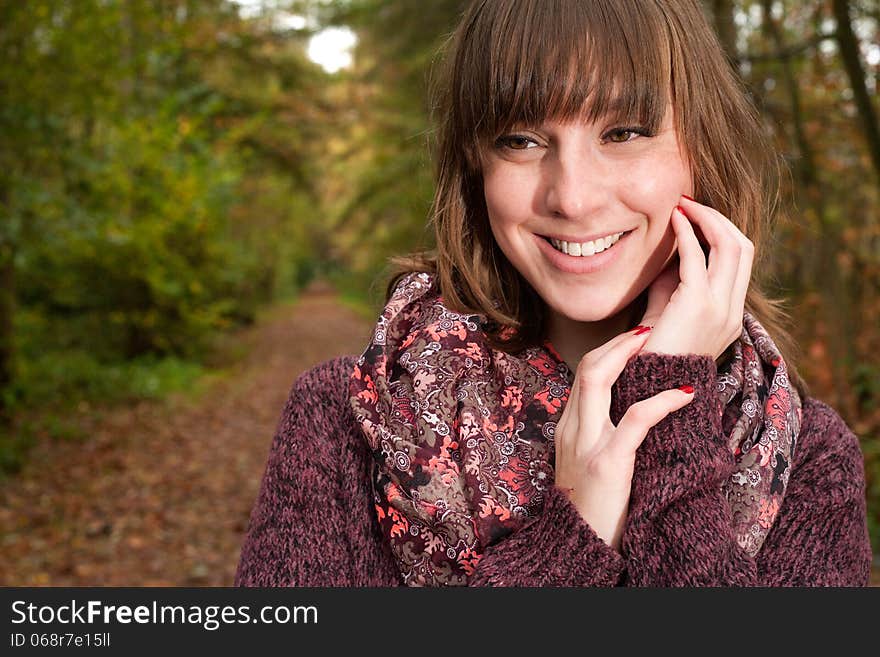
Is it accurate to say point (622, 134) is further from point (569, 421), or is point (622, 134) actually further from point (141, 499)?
point (141, 499)

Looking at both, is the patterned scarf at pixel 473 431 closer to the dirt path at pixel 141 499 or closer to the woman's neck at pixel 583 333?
the woman's neck at pixel 583 333

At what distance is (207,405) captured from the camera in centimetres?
1112

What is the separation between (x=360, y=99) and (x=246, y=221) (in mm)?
4656

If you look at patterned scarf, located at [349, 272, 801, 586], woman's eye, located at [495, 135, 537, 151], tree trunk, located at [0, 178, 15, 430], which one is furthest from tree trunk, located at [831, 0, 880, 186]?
tree trunk, located at [0, 178, 15, 430]

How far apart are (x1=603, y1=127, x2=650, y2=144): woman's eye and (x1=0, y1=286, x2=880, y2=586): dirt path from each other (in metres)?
4.61

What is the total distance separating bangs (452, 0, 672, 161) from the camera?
1.56 meters

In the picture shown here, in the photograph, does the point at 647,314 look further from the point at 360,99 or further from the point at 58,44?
the point at 360,99

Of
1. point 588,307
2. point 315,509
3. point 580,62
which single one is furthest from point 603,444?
point 580,62

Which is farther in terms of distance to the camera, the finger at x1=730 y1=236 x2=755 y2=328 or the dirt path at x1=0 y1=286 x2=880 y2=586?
the dirt path at x1=0 y1=286 x2=880 y2=586

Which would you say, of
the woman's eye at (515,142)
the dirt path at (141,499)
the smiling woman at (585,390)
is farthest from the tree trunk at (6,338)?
the woman's eye at (515,142)

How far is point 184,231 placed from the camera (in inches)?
494

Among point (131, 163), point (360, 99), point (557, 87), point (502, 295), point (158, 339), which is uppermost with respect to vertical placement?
point (557, 87)

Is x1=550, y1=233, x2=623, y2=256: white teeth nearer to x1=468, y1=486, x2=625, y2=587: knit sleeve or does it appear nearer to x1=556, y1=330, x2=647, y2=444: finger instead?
x1=556, y1=330, x2=647, y2=444: finger

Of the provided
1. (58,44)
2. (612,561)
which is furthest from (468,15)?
(58,44)
